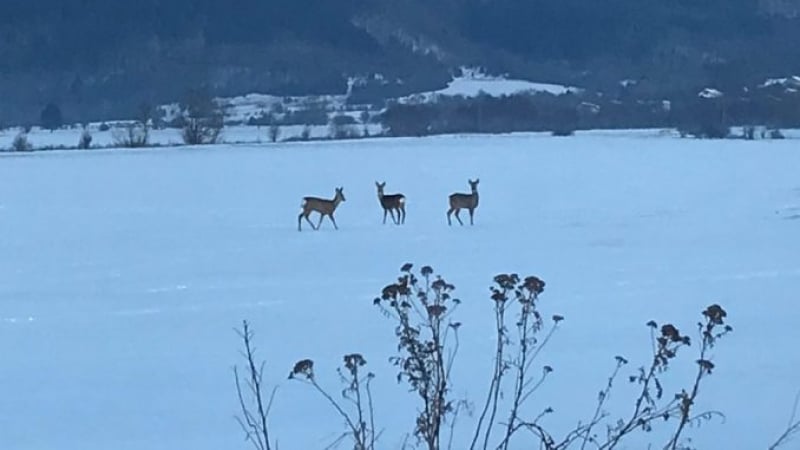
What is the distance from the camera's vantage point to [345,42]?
130000 mm

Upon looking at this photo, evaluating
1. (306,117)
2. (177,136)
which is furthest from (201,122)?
(306,117)

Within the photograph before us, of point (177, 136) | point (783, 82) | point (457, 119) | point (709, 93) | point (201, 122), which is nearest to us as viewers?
point (201, 122)

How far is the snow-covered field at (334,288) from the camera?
8297 mm

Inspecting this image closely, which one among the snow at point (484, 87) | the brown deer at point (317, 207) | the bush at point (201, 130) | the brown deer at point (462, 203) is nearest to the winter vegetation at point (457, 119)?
the bush at point (201, 130)

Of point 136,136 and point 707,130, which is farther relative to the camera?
point 707,130

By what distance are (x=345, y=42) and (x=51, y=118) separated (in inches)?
1565

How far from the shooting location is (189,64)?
409 feet

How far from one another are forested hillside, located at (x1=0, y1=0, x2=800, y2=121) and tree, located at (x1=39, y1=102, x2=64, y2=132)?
46.8 ft

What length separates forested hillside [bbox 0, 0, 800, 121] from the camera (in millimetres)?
119438

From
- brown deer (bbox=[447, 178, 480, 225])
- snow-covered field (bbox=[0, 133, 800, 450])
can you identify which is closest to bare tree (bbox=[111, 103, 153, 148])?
snow-covered field (bbox=[0, 133, 800, 450])

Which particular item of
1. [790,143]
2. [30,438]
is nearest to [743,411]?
[30,438]

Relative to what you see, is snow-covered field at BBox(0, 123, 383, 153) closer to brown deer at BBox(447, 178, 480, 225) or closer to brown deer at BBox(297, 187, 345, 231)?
brown deer at BBox(297, 187, 345, 231)

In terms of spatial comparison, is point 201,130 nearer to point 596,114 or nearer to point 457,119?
point 457,119

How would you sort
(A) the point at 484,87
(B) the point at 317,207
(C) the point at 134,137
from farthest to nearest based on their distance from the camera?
(A) the point at 484,87
(C) the point at 134,137
(B) the point at 317,207
